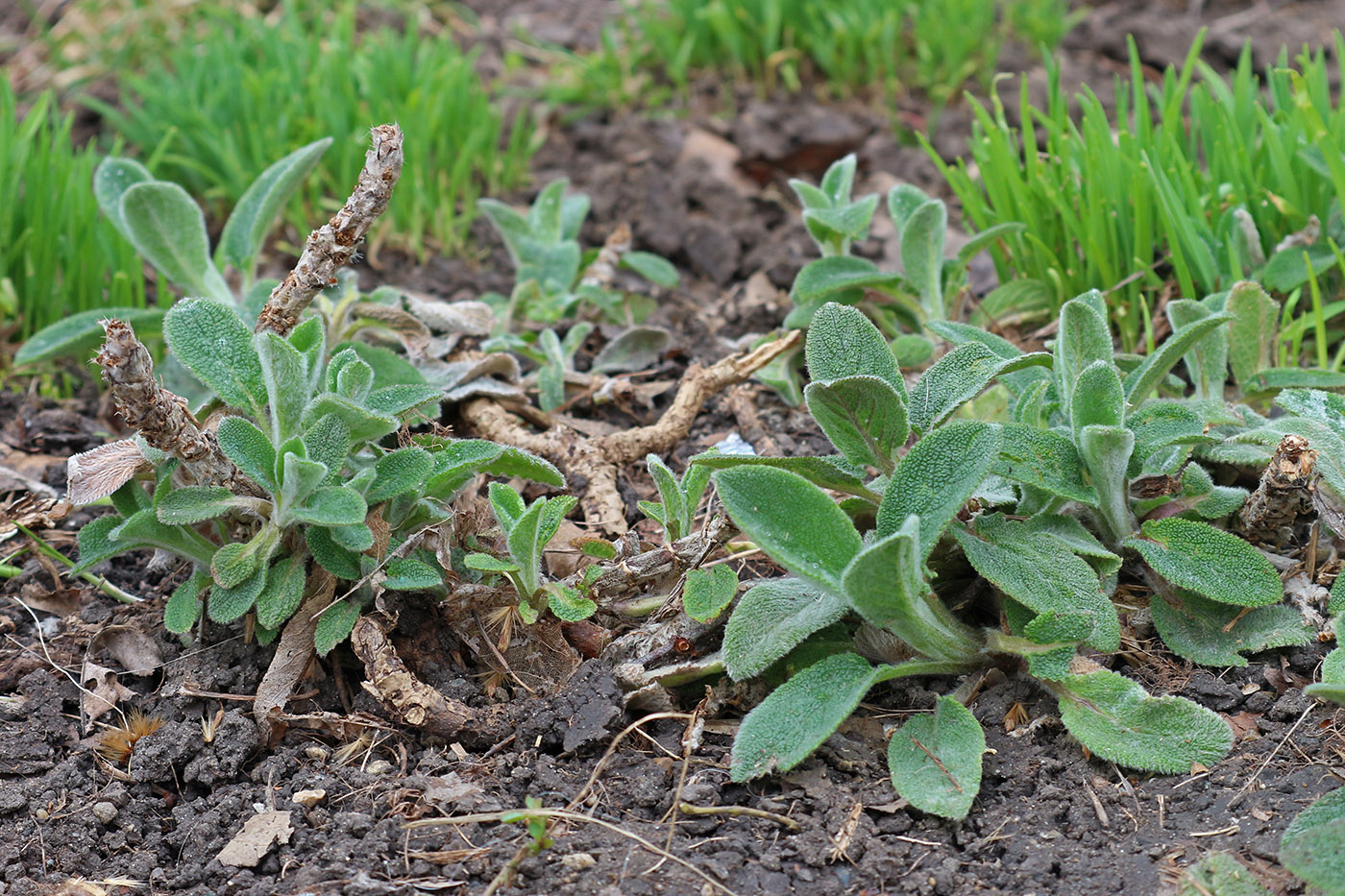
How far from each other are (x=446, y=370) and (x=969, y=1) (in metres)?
2.32

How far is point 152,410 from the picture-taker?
1451 mm

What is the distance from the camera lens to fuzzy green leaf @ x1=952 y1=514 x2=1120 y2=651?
1460 mm

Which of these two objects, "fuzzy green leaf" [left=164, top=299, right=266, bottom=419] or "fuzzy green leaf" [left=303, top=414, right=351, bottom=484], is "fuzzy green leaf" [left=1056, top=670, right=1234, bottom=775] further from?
"fuzzy green leaf" [left=164, top=299, right=266, bottom=419]

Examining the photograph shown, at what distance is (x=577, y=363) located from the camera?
2473 millimetres

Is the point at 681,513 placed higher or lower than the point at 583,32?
lower

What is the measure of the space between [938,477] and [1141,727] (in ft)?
1.37

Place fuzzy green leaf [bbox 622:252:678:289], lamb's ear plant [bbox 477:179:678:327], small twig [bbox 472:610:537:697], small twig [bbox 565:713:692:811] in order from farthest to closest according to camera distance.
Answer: fuzzy green leaf [bbox 622:252:678:289], lamb's ear plant [bbox 477:179:678:327], small twig [bbox 472:610:537:697], small twig [bbox 565:713:692:811]

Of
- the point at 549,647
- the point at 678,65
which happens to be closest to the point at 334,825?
the point at 549,647

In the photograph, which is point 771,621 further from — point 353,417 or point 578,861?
point 353,417

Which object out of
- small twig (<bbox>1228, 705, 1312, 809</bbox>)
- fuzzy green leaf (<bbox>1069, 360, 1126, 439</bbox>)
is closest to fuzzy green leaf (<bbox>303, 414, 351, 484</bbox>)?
fuzzy green leaf (<bbox>1069, 360, 1126, 439</bbox>)

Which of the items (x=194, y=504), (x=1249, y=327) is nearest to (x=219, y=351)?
(x=194, y=504)

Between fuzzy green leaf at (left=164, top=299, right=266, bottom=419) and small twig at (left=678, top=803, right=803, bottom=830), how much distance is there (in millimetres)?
854

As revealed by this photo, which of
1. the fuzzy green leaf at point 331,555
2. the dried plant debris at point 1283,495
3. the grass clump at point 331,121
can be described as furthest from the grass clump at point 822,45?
the fuzzy green leaf at point 331,555

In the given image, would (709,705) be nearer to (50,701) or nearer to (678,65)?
(50,701)
